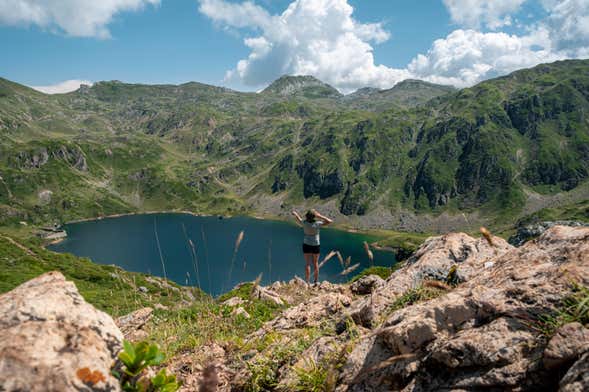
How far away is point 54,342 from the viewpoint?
3805mm

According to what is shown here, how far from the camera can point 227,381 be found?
19.5 feet

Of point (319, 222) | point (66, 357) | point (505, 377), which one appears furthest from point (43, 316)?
point (319, 222)

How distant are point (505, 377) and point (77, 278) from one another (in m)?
119

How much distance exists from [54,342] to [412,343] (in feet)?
13.4

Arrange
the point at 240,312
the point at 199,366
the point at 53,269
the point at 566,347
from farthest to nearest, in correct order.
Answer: the point at 53,269
the point at 240,312
the point at 199,366
the point at 566,347

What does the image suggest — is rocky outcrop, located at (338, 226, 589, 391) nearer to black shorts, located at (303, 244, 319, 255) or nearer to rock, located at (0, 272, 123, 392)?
rock, located at (0, 272, 123, 392)

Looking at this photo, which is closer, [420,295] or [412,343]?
[412,343]

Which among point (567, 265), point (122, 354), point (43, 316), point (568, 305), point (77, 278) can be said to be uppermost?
point (567, 265)

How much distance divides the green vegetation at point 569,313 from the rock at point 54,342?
4643 mm

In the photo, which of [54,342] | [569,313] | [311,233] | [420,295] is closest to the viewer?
[54,342]

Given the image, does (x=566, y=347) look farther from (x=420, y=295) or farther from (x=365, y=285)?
(x=365, y=285)

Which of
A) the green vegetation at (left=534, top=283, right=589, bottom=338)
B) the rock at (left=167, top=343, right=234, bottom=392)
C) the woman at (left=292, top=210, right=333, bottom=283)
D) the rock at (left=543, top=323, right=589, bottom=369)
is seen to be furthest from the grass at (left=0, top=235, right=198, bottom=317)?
the rock at (left=543, top=323, right=589, bottom=369)

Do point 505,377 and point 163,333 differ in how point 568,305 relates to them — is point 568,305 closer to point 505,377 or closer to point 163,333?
point 505,377

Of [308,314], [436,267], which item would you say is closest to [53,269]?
[308,314]
